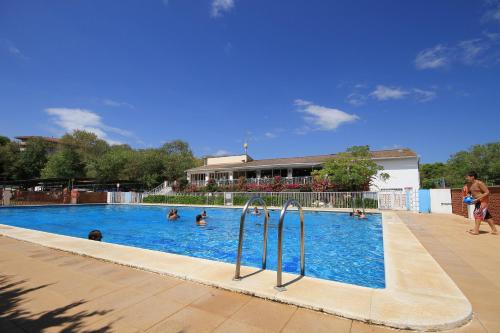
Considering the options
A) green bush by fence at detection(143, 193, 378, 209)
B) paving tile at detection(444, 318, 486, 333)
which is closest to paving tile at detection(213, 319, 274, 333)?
paving tile at detection(444, 318, 486, 333)

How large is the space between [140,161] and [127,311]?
47.9 m

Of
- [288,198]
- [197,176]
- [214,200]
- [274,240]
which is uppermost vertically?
[197,176]

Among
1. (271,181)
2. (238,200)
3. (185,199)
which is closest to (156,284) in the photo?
(238,200)

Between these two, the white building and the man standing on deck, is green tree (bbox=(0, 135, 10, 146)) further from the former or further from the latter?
the man standing on deck

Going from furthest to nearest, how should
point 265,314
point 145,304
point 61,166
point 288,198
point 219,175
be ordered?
point 61,166 < point 219,175 < point 288,198 < point 145,304 < point 265,314

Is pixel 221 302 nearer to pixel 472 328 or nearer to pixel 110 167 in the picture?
pixel 472 328

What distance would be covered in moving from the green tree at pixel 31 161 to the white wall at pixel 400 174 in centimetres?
5915

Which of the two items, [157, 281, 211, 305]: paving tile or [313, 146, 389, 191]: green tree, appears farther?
[313, 146, 389, 191]: green tree

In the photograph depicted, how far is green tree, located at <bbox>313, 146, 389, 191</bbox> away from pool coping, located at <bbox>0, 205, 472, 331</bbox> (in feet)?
60.0

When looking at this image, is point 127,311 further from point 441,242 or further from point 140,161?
point 140,161

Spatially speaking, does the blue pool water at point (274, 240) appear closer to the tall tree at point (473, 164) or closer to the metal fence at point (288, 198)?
the metal fence at point (288, 198)

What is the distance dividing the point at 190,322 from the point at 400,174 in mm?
28566

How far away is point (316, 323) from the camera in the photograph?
8.97 feet

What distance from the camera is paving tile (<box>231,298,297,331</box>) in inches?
108
